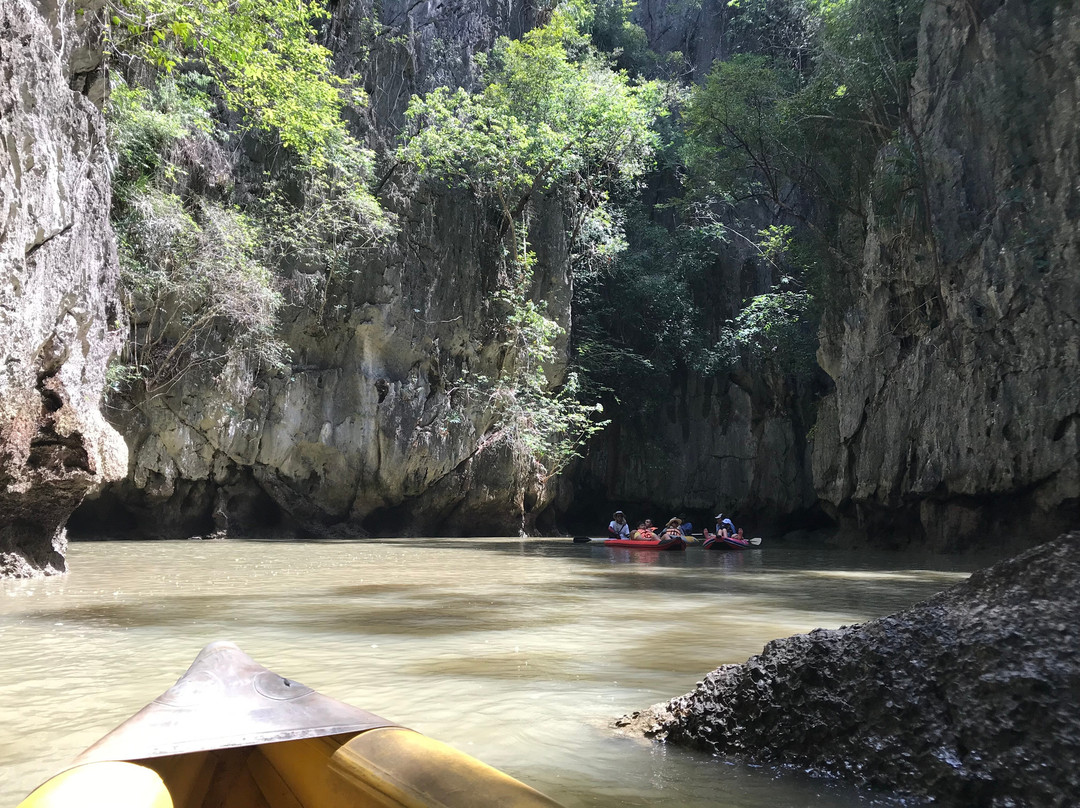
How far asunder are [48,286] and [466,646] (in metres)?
5.80

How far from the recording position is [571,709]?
126 inches

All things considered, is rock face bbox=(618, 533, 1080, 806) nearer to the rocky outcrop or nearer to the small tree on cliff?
the small tree on cliff

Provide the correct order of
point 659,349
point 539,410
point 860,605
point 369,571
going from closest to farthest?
point 860,605, point 369,571, point 539,410, point 659,349

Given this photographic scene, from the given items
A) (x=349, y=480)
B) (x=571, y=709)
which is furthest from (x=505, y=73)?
(x=571, y=709)

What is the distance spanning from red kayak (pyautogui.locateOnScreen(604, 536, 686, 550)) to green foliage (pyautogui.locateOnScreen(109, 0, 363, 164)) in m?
9.87

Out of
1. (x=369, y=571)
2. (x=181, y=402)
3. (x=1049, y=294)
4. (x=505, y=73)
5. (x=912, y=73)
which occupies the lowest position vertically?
(x=369, y=571)

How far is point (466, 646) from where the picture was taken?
178 inches

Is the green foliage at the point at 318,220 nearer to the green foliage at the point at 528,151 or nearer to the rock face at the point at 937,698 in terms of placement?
the green foliage at the point at 528,151

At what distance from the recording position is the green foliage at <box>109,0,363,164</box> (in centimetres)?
917

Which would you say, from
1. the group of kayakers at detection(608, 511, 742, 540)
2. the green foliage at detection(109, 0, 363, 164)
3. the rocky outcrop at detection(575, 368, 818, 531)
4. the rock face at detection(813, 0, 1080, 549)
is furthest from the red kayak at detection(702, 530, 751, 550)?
the green foliage at detection(109, 0, 363, 164)

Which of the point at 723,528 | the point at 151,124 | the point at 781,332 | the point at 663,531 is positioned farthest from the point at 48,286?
the point at 781,332

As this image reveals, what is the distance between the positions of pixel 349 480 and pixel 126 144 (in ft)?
28.0

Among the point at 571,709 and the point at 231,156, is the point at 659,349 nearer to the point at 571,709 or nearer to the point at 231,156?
the point at 231,156

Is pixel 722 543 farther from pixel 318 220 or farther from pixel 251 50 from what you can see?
pixel 251 50
